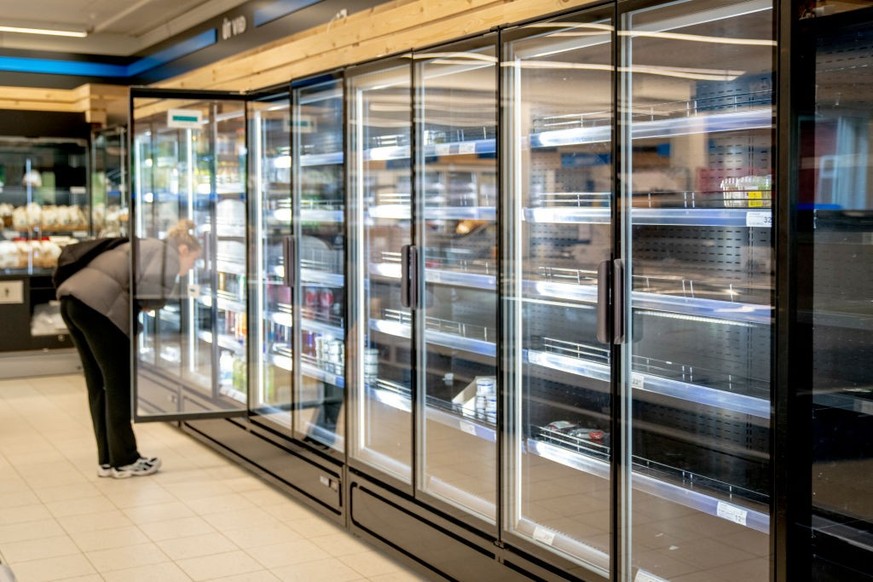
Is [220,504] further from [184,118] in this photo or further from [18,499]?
[184,118]

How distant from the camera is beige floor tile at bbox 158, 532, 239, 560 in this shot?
15.8 feet

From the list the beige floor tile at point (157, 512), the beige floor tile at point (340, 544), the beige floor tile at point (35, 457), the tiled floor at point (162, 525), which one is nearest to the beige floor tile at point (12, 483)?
the tiled floor at point (162, 525)

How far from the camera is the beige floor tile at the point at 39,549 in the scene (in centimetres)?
477

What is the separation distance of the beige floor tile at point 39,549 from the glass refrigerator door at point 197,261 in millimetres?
1180

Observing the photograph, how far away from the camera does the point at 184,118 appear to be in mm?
6219

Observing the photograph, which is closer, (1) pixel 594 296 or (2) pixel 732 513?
(2) pixel 732 513

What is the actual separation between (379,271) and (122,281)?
201 centimetres

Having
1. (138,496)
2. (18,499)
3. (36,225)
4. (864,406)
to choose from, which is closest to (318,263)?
(138,496)

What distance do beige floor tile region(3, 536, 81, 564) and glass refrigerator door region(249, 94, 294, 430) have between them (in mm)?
1326

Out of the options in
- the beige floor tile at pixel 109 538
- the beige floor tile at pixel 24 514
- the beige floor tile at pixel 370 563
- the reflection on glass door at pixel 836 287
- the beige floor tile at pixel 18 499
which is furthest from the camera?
the beige floor tile at pixel 18 499

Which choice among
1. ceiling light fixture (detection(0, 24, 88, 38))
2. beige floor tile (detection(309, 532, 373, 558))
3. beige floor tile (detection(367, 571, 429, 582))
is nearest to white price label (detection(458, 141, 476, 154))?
beige floor tile (detection(367, 571, 429, 582))

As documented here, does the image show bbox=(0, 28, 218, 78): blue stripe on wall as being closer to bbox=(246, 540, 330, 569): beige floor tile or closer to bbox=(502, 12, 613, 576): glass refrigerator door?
bbox=(246, 540, 330, 569): beige floor tile

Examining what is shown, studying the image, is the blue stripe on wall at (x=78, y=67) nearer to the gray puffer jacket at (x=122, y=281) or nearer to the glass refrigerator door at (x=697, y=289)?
the gray puffer jacket at (x=122, y=281)

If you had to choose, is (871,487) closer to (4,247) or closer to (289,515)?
(289,515)
